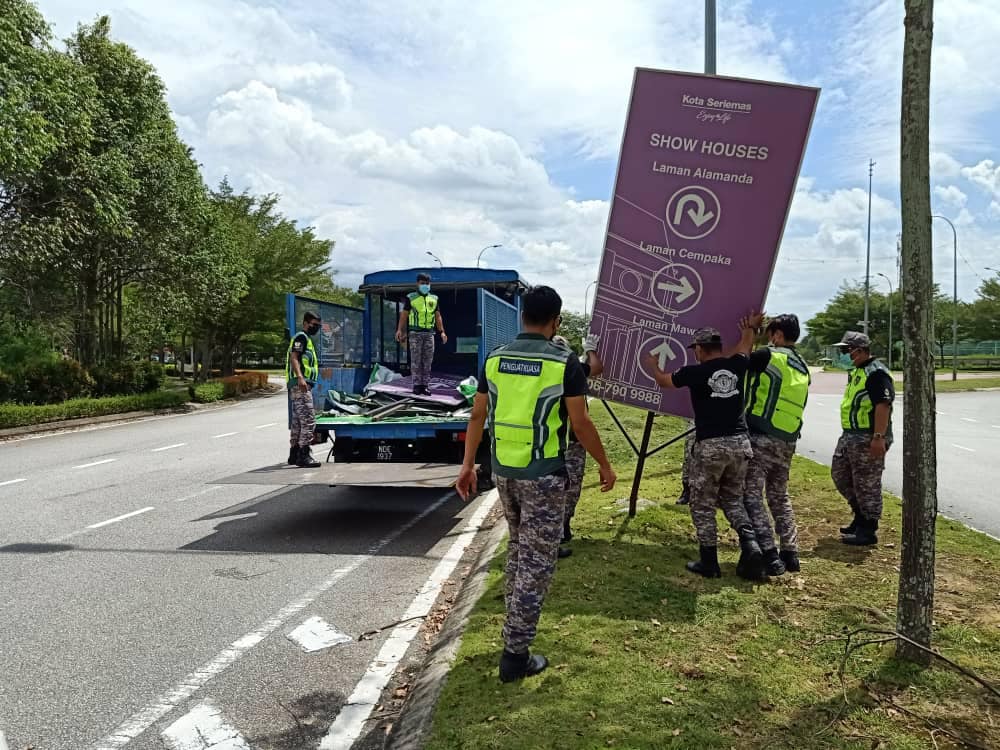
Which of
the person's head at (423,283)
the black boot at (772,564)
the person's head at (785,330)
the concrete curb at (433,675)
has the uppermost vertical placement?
the person's head at (423,283)

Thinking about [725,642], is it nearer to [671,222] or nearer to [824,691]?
[824,691]

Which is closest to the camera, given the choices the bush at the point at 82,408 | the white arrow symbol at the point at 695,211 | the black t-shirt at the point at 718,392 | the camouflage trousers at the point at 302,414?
the black t-shirt at the point at 718,392

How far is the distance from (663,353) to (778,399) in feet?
3.54

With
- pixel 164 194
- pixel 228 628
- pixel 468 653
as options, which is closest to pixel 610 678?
pixel 468 653

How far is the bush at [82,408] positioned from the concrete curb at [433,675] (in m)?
16.2

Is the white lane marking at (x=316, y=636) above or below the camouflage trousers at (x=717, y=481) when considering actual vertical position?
below

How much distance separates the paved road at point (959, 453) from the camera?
8531mm

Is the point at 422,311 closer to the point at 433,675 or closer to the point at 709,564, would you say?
the point at 709,564

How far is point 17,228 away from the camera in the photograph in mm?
17594

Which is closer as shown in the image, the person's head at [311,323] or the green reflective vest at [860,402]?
the green reflective vest at [860,402]

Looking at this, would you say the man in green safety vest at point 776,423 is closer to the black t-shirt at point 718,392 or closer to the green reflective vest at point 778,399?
the green reflective vest at point 778,399

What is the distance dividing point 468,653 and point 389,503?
4996 mm

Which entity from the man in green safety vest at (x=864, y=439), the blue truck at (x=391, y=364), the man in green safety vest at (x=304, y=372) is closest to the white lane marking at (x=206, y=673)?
the blue truck at (x=391, y=364)

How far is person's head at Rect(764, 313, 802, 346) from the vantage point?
5.86m
